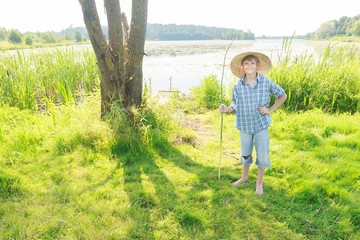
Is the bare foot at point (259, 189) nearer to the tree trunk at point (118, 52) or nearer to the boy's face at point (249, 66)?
the boy's face at point (249, 66)

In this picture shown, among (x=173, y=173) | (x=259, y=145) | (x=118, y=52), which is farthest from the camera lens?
(x=118, y=52)

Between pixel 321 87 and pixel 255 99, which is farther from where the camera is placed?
pixel 321 87

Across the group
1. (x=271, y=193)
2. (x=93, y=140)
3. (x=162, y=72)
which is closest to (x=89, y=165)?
(x=93, y=140)

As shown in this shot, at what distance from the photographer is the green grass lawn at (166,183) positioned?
234cm

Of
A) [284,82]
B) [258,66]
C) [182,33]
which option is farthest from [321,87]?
[182,33]

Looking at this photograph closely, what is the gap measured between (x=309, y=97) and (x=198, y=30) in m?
94.5

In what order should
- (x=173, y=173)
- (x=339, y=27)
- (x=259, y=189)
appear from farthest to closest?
(x=339, y=27), (x=173, y=173), (x=259, y=189)

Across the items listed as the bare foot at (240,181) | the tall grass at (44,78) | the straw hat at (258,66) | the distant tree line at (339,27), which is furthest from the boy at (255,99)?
the distant tree line at (339,27)

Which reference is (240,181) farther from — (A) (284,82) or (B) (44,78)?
(B) (44,78)

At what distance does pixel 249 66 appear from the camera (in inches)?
103

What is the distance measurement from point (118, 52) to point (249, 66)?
2.03 meters

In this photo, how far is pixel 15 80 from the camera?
19.2ft

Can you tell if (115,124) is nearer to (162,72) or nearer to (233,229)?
(233,229)

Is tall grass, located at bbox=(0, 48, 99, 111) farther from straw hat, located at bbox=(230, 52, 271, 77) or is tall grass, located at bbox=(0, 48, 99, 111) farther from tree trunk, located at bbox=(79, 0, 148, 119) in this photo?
straw hat, located at bbox=(230, 52, 271, 77)
